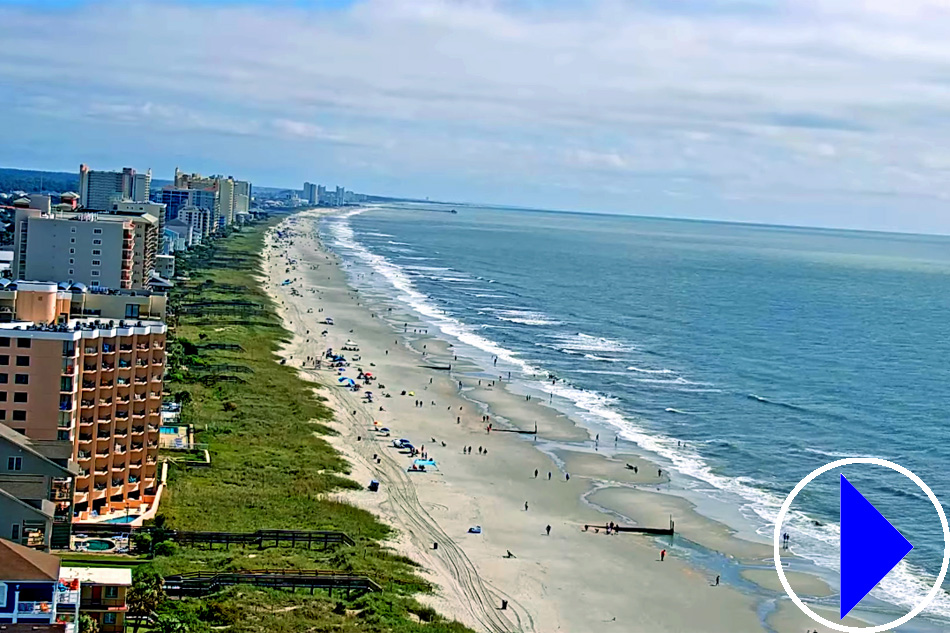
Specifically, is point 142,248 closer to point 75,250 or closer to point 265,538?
point 75,250

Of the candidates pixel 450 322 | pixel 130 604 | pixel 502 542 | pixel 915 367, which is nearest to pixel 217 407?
pixel 502 542

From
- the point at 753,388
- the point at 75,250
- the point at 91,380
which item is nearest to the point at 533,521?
the point at 91,380

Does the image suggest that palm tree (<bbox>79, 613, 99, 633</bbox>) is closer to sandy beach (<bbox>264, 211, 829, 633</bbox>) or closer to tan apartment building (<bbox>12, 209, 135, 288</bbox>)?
sandy beach (<bbox>264, 211, 829, 633</bbox>)

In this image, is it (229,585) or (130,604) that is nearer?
(130,604)

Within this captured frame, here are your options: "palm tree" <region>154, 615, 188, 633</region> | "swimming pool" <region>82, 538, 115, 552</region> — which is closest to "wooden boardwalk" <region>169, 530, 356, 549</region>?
"swimming pool" <region>82, 538, 115, 552</region>

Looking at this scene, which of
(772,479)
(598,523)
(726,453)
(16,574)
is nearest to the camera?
(16,574)

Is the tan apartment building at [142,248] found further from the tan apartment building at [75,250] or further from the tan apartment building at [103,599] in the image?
the tan apartment building at [103,599]

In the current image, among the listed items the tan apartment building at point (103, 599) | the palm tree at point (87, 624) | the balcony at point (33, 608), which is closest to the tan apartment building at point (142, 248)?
the tan apartment building at point (103, 599)

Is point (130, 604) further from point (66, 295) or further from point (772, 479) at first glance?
point (772, 479)
